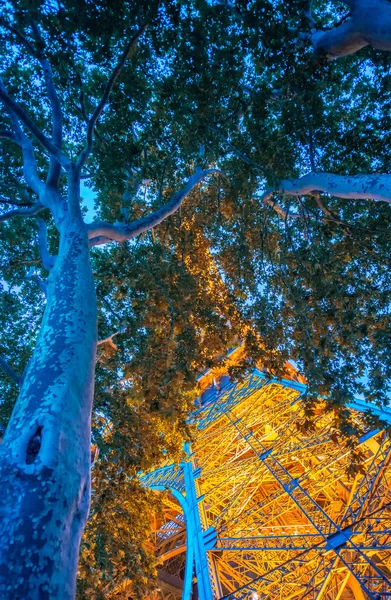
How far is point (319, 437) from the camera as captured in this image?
13.0 m

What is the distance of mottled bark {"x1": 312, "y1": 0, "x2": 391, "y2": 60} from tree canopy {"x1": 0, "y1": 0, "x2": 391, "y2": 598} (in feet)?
0.13

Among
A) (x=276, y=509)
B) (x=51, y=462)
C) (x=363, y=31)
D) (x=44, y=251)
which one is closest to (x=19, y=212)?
(x=44, y=251)

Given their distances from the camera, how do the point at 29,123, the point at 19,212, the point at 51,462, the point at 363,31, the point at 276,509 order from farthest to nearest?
the point at 276,509, the point at 19,212, the point at 29,123, the point at 363,31, the point at 51,462

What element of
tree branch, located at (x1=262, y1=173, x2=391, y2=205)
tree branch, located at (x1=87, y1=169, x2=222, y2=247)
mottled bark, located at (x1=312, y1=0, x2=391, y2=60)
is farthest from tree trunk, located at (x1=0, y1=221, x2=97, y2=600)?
mottled bark, located at (x1=312, y1=0, x2=391, y2=60)

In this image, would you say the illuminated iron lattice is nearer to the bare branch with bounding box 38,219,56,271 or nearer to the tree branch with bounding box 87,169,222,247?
the tree branch with bounding box 87,169,222,247

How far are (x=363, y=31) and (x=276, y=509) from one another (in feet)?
41.4

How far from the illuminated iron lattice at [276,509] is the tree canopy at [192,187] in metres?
1.72

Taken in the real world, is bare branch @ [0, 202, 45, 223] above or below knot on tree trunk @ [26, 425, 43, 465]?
above

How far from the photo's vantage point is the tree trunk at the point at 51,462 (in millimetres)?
1873

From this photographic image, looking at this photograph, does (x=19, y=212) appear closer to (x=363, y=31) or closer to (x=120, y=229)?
(x=120, y=229)

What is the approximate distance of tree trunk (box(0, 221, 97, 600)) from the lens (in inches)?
73.7

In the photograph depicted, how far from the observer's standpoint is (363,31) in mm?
4363

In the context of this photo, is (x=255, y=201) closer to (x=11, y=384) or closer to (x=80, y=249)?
(x=80, y=249)

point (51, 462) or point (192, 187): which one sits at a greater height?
point (192, 187)
